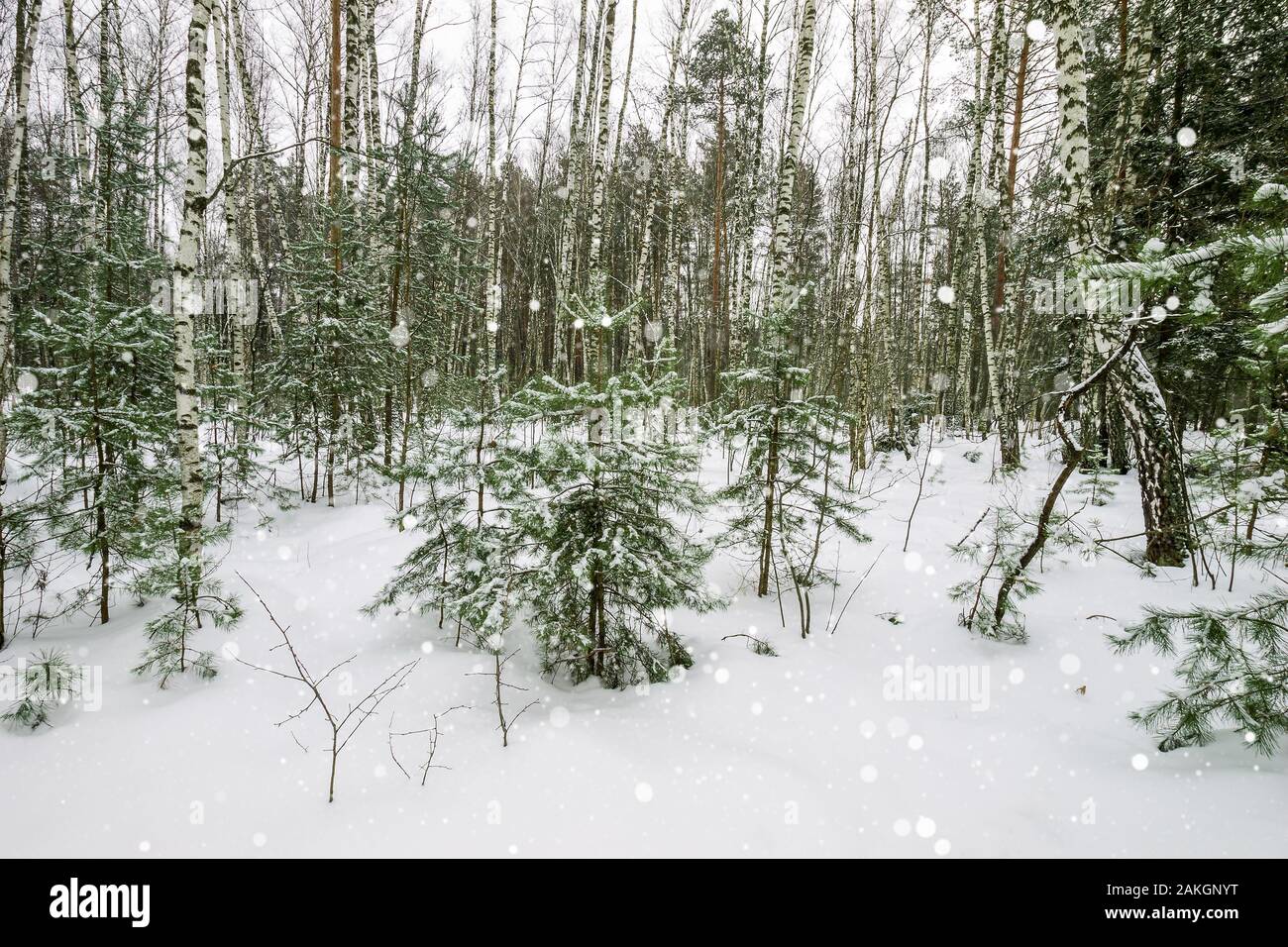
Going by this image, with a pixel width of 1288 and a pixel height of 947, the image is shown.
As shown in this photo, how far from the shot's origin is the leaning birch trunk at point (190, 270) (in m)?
5.16

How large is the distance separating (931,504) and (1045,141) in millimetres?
9134

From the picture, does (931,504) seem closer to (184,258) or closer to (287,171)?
(184,258)

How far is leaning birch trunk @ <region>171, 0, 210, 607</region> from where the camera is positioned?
5.16 metres

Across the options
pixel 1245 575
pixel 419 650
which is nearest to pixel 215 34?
pixel 419 650

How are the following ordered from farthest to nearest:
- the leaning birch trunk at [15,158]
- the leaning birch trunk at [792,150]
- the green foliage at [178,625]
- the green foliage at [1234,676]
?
the leaning birch trunk at [792,150]
the leaning birch trunk at [15,158]
the green foliage at [178,625]
the green foliage at [1234,676]

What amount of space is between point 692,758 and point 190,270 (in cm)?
649

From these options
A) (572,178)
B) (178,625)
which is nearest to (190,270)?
(178,625)

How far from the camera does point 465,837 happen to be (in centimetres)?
294

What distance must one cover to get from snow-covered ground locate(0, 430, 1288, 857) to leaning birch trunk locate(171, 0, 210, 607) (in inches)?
42.4

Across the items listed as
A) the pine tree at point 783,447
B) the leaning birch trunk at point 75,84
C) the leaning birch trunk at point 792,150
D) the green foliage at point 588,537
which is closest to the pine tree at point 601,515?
the green foliage at point 588,537

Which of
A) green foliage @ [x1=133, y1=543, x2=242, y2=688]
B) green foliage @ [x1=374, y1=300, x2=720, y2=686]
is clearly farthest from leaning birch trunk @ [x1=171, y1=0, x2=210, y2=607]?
green foliage @ [x1=374, y1=300, x2=720, y2=686]

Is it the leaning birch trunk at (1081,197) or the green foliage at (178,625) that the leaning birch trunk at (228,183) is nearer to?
the green foliage at (178,625)

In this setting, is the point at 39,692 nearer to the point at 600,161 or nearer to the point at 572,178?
the point at 600,161

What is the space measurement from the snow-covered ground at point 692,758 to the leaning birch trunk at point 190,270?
1.08m
